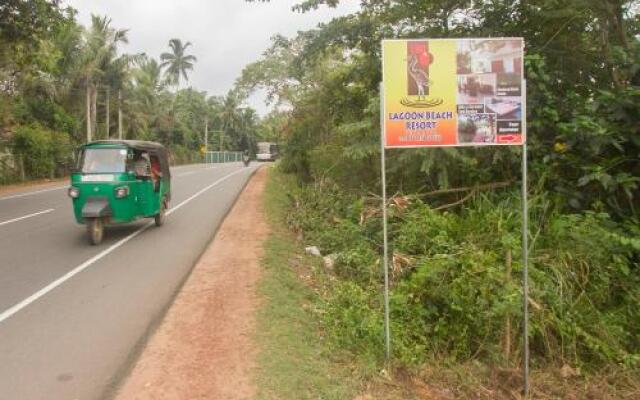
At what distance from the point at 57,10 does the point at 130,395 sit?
1688 centimetres

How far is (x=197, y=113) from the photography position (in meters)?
79.0

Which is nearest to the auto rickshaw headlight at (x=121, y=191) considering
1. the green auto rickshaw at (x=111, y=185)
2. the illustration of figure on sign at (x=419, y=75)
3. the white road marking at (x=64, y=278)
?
the green auto rickshaw at (x=111, y=185)

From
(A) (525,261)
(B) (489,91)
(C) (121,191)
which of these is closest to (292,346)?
(A) (525,261)

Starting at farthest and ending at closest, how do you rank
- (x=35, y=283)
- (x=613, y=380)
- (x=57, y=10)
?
(x=57, y=10)
(x=35, y=283)
(x=613, y=380)

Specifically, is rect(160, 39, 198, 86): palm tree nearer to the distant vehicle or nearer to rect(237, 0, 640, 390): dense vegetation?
the distant vehicle

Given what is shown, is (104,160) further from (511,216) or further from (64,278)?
(511,216)

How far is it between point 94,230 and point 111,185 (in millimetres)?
941

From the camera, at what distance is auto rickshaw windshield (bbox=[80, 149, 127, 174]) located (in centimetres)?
1084

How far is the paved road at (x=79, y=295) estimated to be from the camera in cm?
491

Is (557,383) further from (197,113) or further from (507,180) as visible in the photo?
(197,113)

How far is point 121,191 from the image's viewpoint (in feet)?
34.9

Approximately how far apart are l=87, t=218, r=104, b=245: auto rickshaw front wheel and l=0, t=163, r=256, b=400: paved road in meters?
0.20

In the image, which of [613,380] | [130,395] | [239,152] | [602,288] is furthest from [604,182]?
[239,152]

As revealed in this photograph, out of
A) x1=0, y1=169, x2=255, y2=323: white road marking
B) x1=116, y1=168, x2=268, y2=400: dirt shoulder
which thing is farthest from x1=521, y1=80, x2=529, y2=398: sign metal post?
x1=0, y1=169, x2=255, y2=323: white road marking
